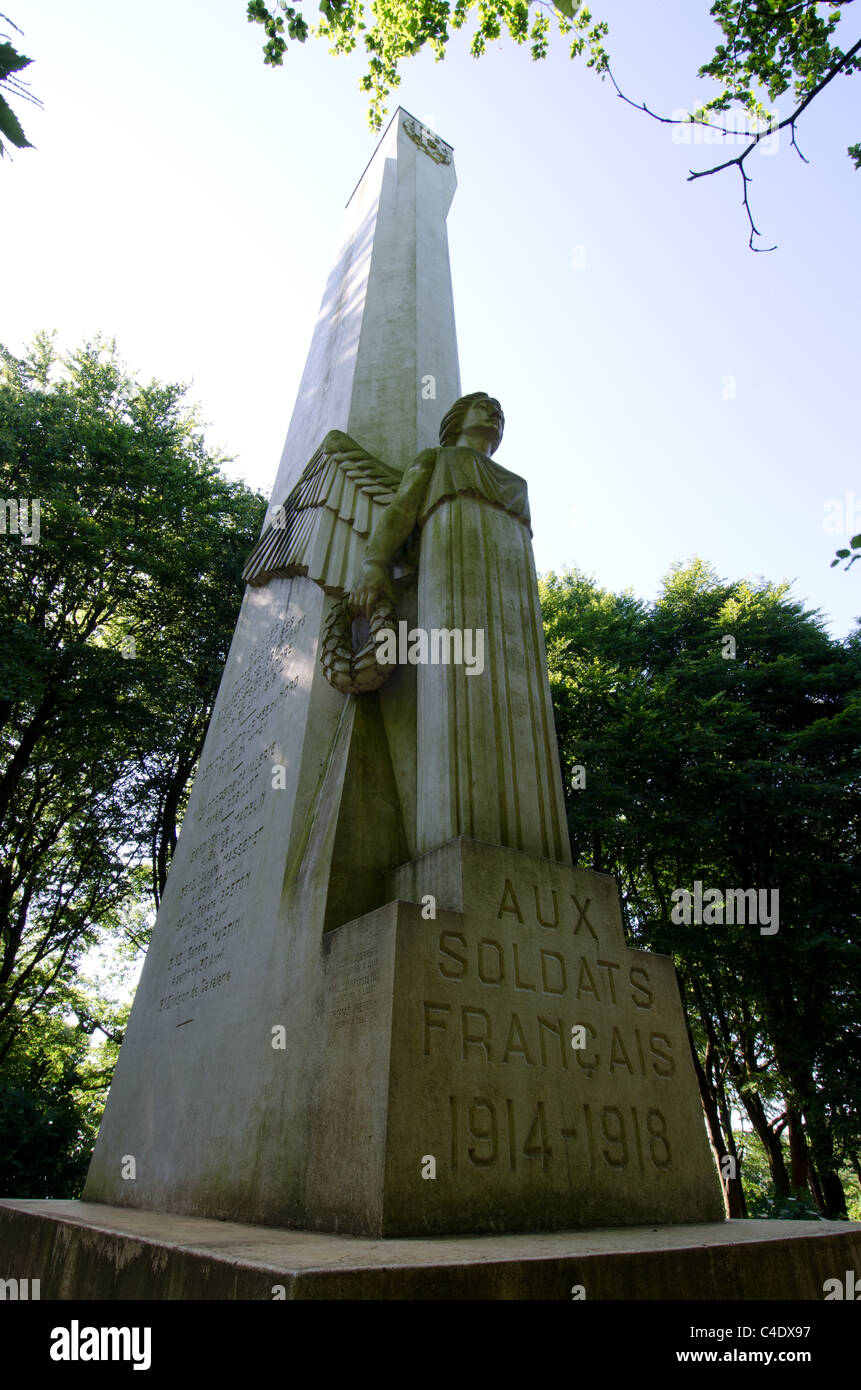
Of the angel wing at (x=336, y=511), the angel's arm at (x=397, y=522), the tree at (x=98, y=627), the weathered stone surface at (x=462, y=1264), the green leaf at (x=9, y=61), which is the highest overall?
the tree at (x=98, y=627)

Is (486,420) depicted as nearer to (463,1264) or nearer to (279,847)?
(279,847)

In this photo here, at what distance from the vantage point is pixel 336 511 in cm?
630

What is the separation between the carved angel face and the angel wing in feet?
2.50

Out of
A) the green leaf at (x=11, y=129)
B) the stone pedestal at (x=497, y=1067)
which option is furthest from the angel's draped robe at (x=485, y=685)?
the green leaf at (x=11, y=129)

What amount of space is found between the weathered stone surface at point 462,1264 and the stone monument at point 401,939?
31 centimetres

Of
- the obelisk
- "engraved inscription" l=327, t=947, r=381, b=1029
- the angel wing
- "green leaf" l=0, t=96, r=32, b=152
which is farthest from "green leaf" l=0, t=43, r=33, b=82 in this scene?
the angel wing

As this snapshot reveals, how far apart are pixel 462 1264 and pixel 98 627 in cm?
1733

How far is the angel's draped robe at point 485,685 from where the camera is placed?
4145 millimetres

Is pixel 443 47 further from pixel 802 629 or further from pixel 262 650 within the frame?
pixel 802 629

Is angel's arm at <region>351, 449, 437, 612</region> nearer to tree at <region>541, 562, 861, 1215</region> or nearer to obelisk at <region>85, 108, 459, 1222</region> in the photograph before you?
obelisk at <region>85, 108, 459, 1222</region>

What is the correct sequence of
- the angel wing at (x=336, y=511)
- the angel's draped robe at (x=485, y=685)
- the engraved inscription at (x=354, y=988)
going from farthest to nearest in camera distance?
the angel wing at (x=336, y=511) → the angel's draped robe at (x=485, y=685) → the engraved inscription at (x=354, y=988)

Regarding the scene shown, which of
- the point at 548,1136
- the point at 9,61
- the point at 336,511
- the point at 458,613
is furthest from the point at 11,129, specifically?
the point at 336,511

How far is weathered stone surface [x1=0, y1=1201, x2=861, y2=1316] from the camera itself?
1913 millimetres

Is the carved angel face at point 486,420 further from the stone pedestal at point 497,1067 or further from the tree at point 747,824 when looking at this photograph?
the tree at point 747,824
